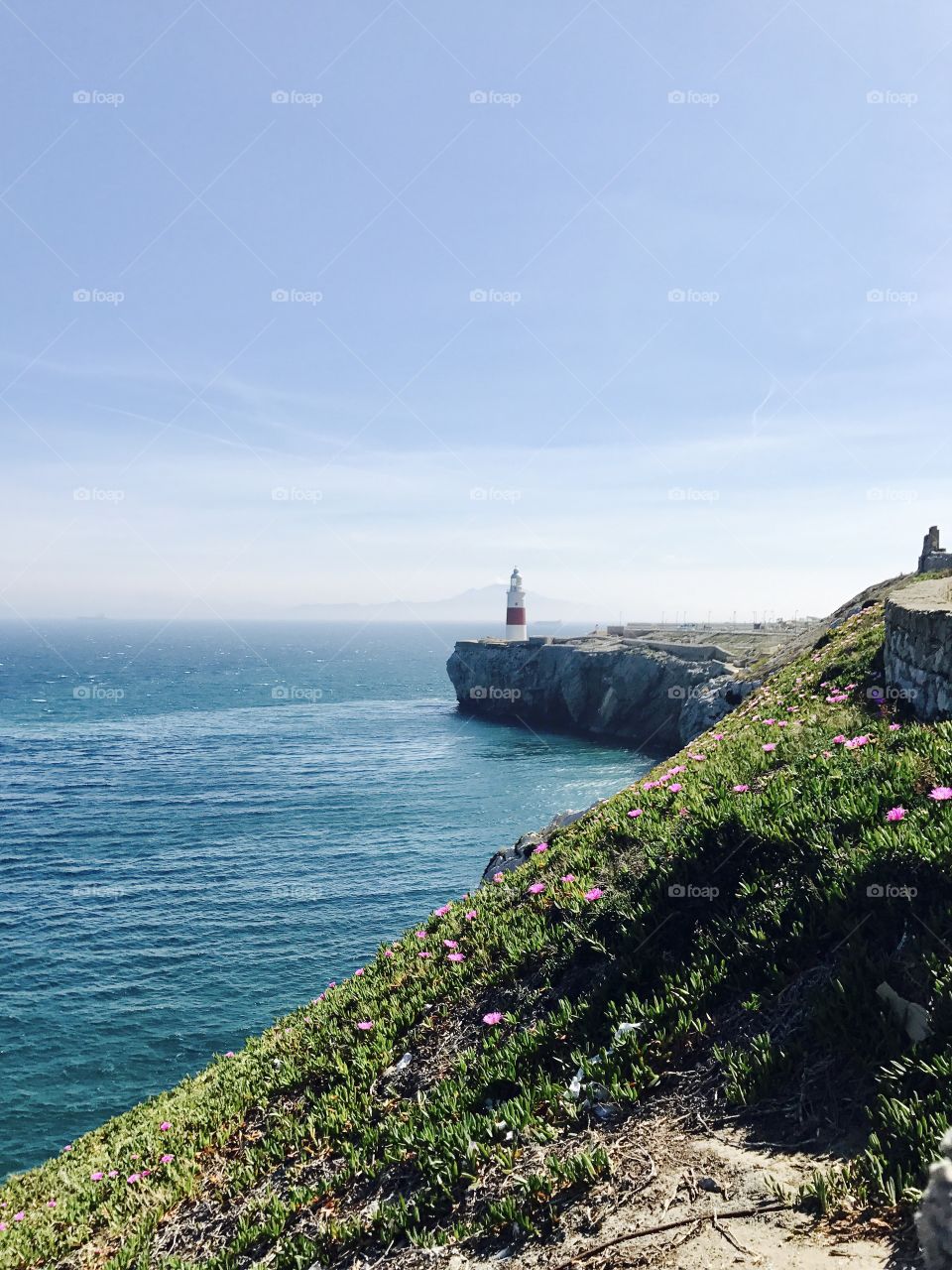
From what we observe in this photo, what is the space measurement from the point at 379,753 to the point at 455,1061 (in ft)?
193

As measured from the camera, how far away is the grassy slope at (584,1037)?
4.71m

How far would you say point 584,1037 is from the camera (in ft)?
19.5

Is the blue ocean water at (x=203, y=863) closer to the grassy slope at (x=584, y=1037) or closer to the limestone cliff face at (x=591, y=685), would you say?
the limestone cliff face at (x=591, y=685)

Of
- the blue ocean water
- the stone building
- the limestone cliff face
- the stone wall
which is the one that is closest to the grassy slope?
the stone wall

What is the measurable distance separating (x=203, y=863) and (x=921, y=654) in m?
34.1

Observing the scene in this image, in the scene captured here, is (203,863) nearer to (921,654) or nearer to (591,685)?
(921,654)

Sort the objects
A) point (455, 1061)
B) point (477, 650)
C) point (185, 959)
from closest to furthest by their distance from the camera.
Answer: point (455, 1061), point (185, 959), point (477, 650)

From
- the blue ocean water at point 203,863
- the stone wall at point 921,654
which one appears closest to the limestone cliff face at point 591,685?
the blue ocean water at point 203,863

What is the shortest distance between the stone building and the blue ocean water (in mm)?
23298

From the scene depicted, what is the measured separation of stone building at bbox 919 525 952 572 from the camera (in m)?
29.8

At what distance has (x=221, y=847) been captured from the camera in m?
39.0

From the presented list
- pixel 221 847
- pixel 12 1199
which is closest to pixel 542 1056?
pixel 12 1199

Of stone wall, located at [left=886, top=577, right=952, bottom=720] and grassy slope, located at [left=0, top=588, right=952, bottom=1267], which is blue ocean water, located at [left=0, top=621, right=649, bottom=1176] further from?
stone wall, located at [left=886, top=577, right=952, bottom=720]

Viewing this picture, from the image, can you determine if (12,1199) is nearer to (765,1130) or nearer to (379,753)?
(765,1130)
